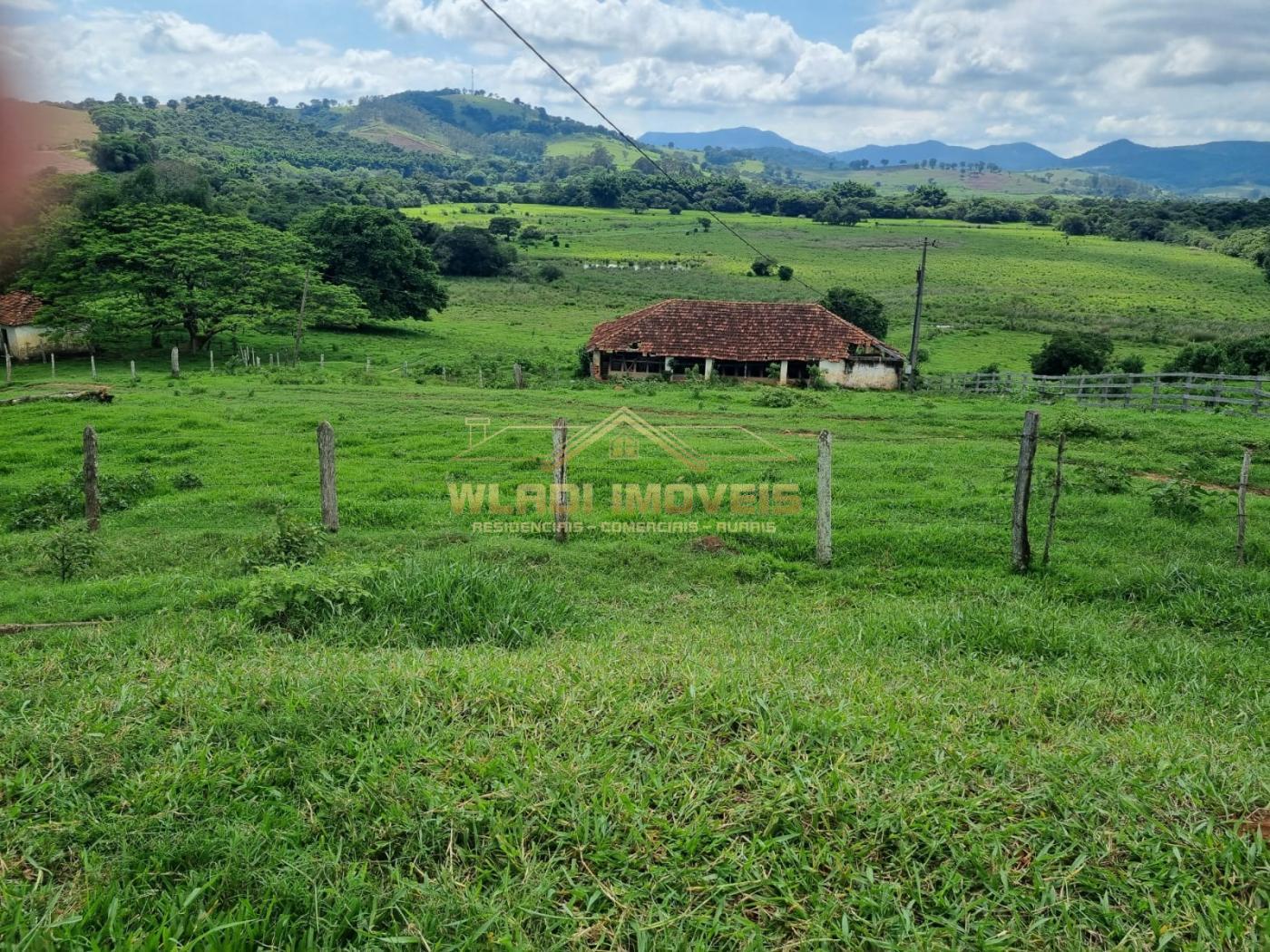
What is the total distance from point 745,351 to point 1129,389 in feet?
45.6

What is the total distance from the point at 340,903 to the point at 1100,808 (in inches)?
142

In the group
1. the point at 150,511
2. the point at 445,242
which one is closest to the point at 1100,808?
the point at 150,511

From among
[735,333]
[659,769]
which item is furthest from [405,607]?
[735,333]

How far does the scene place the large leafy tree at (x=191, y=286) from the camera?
31.6m

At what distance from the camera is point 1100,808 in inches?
161

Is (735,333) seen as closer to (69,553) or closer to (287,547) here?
(287,547)

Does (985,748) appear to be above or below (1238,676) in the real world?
above

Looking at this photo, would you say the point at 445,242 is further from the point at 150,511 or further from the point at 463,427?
the point at 150,511

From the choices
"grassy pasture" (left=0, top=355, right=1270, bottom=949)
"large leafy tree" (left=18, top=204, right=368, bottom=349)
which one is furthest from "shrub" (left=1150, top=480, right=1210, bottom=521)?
"large leafy tree" (left=18, top=204, right=368, bottom=349)

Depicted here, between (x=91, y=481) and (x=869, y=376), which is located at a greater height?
(x=91, y=481)

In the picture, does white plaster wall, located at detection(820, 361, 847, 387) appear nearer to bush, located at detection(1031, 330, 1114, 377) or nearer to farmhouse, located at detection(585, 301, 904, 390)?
farmhouse, located at detection(585, 301, 904, 390)

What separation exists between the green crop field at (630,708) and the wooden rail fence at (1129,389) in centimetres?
766

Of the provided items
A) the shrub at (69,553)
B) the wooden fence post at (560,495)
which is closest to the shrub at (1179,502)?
the wooden fence post at (560,495)

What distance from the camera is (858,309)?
43281mm
